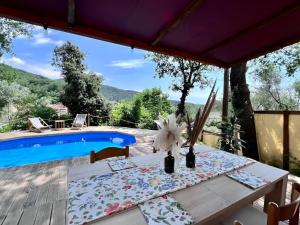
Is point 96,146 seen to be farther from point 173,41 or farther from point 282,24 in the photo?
point 282,24

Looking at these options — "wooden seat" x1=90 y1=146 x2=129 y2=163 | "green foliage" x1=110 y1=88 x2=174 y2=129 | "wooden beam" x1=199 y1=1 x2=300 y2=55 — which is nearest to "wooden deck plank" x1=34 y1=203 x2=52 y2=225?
"wooden seat" x1=90 y1=146 x2=129 y2=163

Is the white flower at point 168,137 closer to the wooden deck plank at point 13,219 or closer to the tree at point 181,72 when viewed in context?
the wooden deck plank at point 13,219

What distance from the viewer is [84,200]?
3.48 ft

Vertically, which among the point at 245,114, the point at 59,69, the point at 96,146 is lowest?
the point at 96,146

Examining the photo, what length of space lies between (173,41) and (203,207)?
7.06 ft

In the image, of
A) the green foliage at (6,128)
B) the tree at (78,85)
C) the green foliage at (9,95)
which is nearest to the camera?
the green foliage at (6,128)

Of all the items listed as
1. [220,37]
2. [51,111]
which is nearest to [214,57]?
→ [220,37]

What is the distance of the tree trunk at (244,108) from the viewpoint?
13.7 ft

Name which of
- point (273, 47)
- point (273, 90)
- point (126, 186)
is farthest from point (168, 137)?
point (273, 90)

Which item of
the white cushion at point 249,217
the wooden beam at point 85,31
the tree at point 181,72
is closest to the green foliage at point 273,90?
the tree at point 181,72

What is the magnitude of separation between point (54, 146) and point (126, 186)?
6.04 metres

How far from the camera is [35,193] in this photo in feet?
7.84

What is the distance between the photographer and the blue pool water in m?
5.24

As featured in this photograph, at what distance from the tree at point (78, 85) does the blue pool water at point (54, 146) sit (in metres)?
2.06
